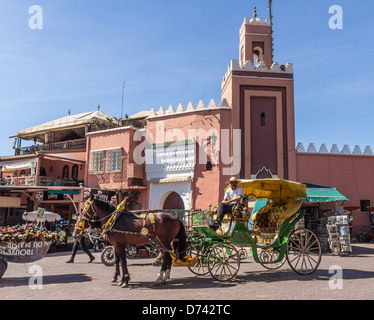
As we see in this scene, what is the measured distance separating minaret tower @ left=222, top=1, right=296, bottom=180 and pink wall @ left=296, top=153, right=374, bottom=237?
0.89m

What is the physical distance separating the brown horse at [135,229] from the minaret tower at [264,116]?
1300 cm

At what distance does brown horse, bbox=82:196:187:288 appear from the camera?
7.91 m

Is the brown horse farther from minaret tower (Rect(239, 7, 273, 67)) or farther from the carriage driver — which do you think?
minaret tower (Rect(239, 7, 273, 67))

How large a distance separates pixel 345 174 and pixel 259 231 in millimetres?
14427

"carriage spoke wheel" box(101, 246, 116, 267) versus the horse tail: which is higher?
the horse tail

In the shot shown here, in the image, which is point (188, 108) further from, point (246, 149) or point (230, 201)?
point (230, 201)

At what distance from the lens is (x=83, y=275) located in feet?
30.6

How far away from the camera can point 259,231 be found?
932 cm

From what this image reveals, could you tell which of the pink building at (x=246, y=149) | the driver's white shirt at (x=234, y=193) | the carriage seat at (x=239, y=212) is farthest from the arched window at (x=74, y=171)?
the carriage seat at (x=239, y=212)

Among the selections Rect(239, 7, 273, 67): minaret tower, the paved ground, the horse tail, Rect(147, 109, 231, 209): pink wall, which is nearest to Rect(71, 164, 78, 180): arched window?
Rect(147, 109, 231, 209): pink wall

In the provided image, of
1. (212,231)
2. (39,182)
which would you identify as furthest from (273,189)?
(39,182)
